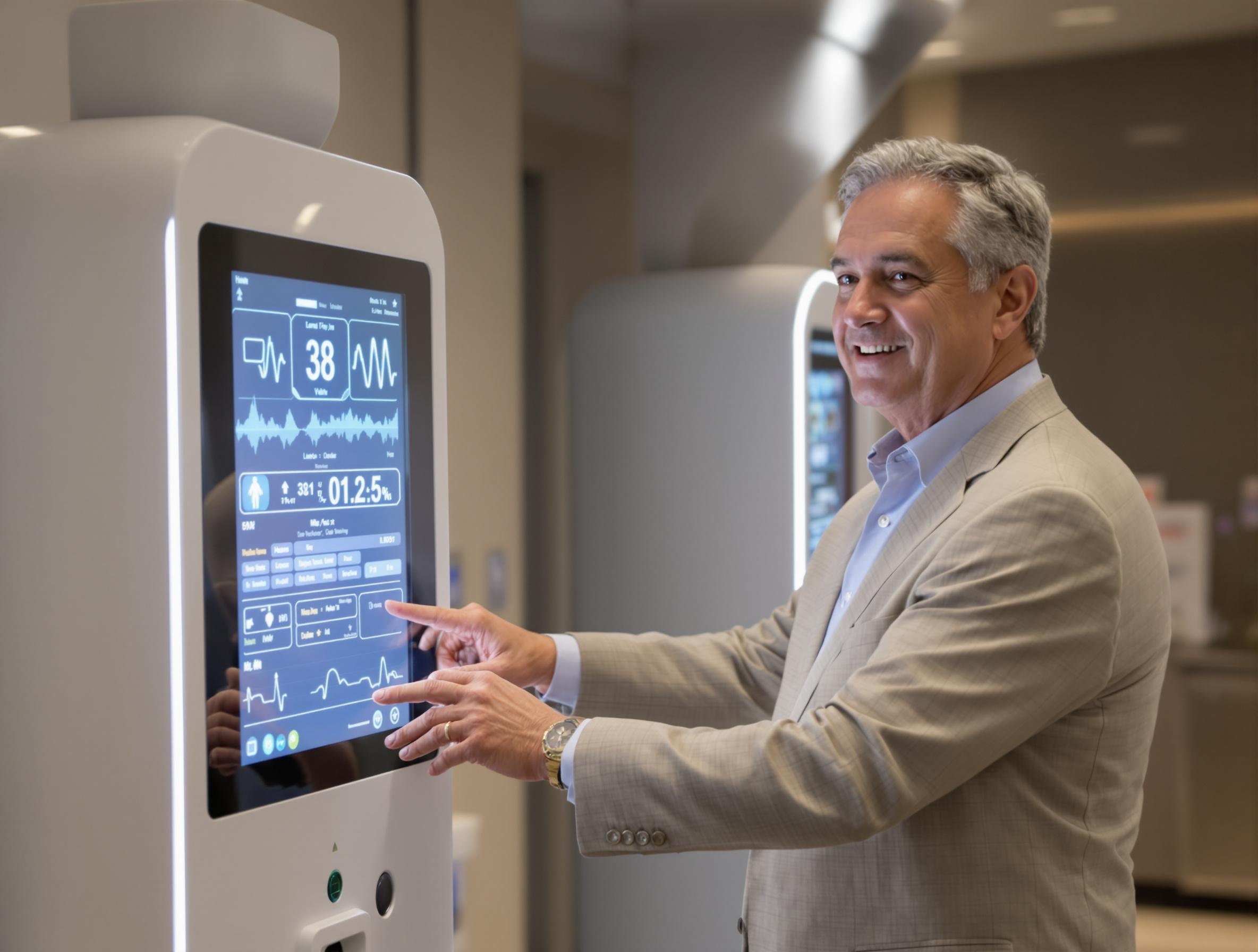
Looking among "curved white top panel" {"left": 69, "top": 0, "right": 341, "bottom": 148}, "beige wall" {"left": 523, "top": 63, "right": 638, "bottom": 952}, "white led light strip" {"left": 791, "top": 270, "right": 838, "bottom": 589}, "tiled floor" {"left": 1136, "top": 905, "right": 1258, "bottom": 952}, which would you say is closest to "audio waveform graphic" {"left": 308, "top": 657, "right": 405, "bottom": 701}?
"curved white top panel" {"left": 69, "top": 0, "right": 341, "bottom": 148}

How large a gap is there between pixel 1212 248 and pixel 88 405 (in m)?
4.83

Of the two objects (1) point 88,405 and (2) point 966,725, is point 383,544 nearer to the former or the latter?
(1) point 88,405

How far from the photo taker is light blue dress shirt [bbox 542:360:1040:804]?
5.77ft

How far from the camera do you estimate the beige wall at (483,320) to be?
117 inches

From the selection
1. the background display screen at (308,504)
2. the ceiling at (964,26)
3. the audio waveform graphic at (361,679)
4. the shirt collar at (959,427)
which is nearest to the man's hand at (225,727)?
the background display screen at (308,504)

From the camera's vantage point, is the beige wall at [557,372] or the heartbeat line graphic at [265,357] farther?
the beige wall at [557,372]

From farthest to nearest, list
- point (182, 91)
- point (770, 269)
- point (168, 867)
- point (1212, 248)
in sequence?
1. point (1212, 248)
2. point (770, 269)
3. point (182, 91)
4. point (168, 867)

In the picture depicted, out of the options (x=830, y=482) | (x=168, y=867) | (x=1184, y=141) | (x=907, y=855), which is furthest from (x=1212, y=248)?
(x=168, y=867)

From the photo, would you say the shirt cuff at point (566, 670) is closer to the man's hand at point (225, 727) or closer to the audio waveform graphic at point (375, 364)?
the audio waveform graphic at point (375, 364)

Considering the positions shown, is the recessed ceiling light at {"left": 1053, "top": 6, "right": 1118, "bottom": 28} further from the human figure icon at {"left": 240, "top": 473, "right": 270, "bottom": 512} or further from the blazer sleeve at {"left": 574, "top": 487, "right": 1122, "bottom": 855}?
the human figure icon at {"left": 240, "top": 473, "right": 270, "bottom": 512}

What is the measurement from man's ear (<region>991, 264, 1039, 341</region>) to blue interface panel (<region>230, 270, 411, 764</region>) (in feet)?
2.71

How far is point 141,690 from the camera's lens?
1.33 metres

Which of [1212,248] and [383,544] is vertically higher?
[1212,248]

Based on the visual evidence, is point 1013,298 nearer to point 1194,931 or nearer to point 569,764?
point 569,764
